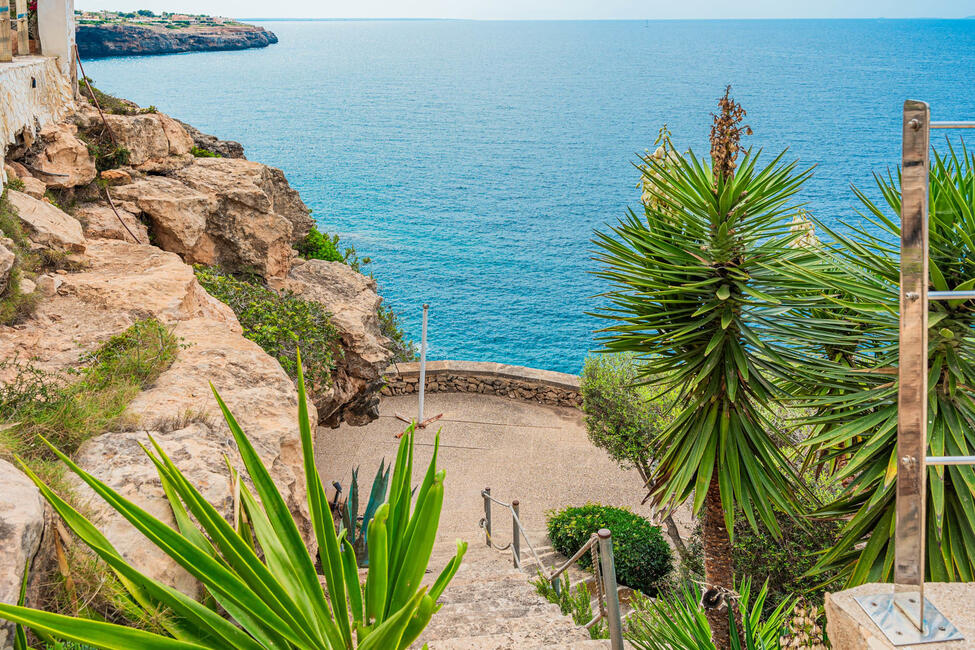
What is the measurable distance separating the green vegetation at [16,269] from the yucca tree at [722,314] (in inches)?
200

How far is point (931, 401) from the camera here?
15.4 ft

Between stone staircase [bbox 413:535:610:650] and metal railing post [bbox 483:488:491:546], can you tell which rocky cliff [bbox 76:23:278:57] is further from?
stone staircase [bbox 413:535:610:650]

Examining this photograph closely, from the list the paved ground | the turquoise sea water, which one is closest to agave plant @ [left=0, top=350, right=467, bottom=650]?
the paved ground

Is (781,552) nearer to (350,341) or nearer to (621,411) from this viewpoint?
(621,411)

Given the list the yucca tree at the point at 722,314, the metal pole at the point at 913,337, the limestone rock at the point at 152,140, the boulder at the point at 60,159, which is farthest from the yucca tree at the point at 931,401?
the limestone rock at the point at 152,140

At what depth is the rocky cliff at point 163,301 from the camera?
14.0 ft

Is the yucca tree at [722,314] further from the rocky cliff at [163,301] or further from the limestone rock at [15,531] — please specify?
the limestone rock at [15,531]

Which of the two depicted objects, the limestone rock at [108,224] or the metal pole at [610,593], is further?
the limestone rock at [108,224]

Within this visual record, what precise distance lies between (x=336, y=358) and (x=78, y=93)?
6407 mm

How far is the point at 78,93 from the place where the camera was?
1248 centimetres

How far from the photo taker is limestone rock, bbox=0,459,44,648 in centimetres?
293

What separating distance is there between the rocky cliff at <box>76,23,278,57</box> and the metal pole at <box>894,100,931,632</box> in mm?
116919

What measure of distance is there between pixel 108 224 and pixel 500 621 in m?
7.67

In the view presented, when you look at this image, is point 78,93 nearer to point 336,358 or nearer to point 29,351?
point 336,358
